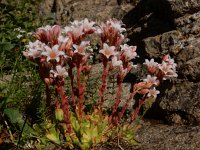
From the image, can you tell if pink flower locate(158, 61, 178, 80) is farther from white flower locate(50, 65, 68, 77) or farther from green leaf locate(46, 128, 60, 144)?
green leaf locate(46, 128, 60, 144)

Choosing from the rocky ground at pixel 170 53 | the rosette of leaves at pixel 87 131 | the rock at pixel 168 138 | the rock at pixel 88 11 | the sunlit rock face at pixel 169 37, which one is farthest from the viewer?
the rock at pixel 88 11

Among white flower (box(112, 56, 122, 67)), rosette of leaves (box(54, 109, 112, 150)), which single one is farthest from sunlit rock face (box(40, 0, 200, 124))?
white flower (box(112, 56, 122, 67))

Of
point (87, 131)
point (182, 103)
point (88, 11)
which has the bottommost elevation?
point (87, 131)

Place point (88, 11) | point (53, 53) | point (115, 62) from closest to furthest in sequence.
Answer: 1. point (53, 53)
2. point (115, 62)
3. point (88, 11)

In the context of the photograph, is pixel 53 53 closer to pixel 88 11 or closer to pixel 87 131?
pixel 87 131

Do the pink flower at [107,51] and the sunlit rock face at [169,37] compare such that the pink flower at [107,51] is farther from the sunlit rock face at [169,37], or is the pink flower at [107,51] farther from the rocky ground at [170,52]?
the sunlit rock face at [169,37]

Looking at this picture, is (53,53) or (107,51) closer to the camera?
(53,53)

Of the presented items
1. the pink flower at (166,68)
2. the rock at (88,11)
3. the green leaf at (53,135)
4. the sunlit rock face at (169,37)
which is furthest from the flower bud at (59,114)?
the rock at (88,11)

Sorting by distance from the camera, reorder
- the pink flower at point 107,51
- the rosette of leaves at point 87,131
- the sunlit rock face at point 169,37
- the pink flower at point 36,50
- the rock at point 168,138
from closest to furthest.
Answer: the pink flower at point 36,50, the pink flower at point 107,51, the rosette of leaves at point 87,131, the rock at point 168,138, the sunlit rock face at point 169,37

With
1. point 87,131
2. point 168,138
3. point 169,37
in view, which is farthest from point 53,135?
point 169,37
